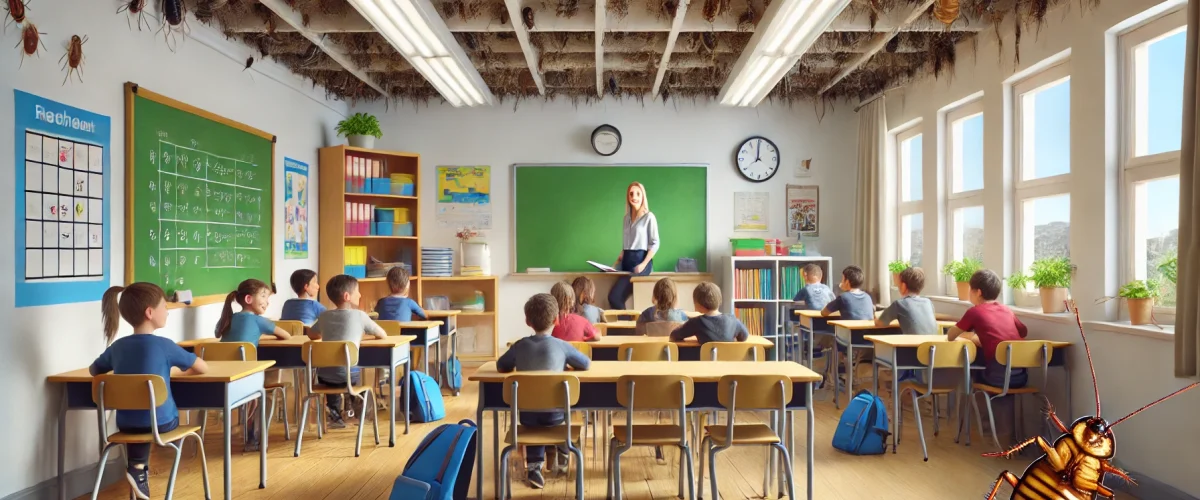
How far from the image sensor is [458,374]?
679cm

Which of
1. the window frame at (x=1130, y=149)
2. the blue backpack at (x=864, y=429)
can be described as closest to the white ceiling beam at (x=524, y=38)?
the blue backpack at (x=864, y=429)

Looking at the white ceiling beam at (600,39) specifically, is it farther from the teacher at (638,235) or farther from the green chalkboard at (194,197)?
the green chalkboard at (194,197)

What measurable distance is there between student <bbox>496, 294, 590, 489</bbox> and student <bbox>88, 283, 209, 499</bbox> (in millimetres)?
1438

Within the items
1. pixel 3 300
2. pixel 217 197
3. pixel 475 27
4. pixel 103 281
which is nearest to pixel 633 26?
pixel 475 27

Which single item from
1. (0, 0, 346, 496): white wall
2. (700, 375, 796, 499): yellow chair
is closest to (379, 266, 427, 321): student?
(0, 0, 346, 496): white wall

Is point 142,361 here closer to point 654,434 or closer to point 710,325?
point 654,434

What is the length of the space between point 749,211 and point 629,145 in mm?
1480

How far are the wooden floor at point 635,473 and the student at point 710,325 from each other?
68 cm

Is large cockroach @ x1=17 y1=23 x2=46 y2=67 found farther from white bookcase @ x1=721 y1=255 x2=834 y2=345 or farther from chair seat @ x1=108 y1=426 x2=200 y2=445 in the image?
white bookcase @ x1=721 y1=255 x2=834 y2=345

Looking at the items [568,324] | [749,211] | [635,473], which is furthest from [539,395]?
[749,211]

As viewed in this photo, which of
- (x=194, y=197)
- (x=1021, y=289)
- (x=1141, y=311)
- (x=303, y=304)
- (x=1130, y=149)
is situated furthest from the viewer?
(x=303, y=304)

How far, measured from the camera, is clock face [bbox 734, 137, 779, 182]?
27.9 ft

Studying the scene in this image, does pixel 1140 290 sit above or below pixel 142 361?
above

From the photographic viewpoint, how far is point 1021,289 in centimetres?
548
